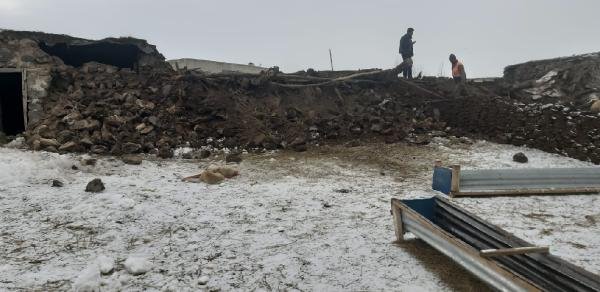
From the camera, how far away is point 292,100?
11586 mm

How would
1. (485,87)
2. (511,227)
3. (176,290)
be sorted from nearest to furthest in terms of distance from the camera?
(176,290)
(511,227)
(485,87)

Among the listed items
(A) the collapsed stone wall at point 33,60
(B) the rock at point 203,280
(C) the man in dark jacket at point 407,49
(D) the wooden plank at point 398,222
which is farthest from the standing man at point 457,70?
(B) the rock at point 203,280

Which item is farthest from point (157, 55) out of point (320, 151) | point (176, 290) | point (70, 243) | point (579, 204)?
point (579, 204)

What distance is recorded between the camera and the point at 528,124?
33.1 feet

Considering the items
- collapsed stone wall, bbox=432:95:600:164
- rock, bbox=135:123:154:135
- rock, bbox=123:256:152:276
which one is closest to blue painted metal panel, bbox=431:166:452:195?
rock, bbox=123:256:152:276

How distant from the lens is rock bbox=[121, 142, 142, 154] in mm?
8055

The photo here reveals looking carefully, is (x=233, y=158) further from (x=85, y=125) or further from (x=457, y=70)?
(x=457, y=70)

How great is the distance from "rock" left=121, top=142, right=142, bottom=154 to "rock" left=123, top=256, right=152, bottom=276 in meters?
4.43

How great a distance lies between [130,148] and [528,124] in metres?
8.66

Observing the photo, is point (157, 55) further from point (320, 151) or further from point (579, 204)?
point (579, 204)

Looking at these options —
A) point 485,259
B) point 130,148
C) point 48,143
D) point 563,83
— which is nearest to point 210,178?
point 130,148

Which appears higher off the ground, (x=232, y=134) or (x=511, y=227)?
(x=232, y=134)

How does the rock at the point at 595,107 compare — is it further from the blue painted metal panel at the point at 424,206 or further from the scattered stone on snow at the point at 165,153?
the scattered stone on snow at the point at 165,153

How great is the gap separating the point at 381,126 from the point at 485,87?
5180 mm
